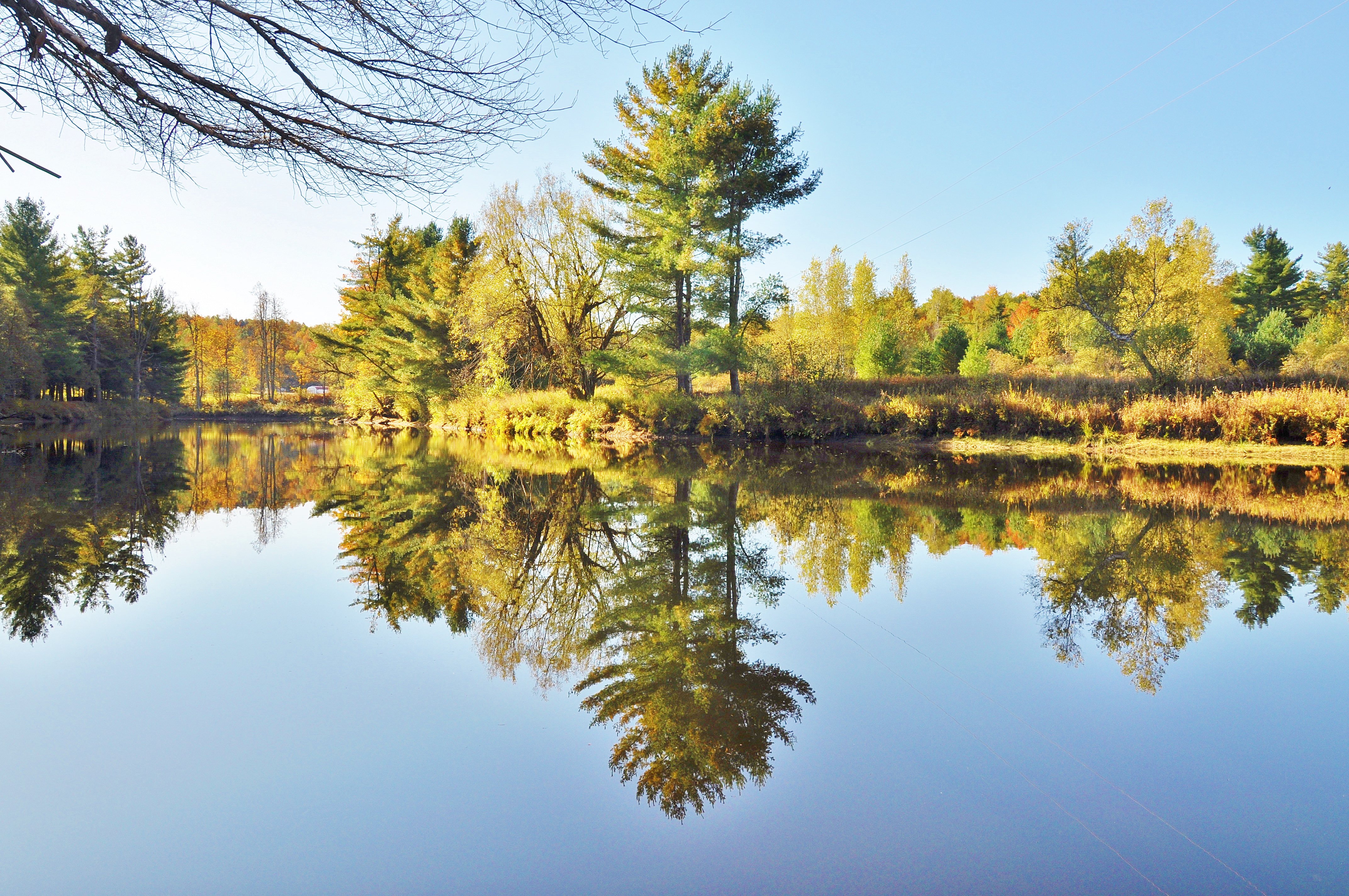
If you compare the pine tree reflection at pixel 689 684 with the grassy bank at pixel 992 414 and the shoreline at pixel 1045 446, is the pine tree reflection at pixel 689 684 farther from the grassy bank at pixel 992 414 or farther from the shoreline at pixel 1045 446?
the grassy bank at pixel 992 414

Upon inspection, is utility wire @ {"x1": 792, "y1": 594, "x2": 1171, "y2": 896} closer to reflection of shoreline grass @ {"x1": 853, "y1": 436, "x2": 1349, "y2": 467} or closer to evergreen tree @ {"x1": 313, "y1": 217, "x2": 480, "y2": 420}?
reflection of shoreline grass @ {"x1": 853, "y1": 436, "x2": 1349, "y2": 467}

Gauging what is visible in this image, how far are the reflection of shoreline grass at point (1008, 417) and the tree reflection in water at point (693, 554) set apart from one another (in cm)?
290

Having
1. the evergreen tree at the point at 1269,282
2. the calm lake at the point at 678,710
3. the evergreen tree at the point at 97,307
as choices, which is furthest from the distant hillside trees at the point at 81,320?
the evergreen tree at the point at 1269,282

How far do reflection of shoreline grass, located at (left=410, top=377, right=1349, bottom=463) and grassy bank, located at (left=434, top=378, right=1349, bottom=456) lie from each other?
3 centimetres

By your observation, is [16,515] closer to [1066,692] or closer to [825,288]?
[1066,692]

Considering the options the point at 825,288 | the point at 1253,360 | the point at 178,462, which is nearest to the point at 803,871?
the point at 178,462

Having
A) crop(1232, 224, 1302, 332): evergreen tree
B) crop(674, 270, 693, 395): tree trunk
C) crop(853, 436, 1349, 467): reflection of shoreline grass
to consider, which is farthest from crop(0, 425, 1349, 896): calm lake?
crop(1232, 224, 1302, 332): evergreen tree

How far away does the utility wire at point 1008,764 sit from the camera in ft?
6.96

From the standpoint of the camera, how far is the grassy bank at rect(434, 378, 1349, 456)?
1587 centimetres

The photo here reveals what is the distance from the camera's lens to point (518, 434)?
27516mm

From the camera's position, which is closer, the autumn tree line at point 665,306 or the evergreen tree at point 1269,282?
the autumn tree line at point 665,306

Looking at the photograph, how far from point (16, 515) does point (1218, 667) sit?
11142 mm

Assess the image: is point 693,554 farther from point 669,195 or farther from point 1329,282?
point 1329,282

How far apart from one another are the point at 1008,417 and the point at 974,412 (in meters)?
0.85
